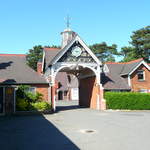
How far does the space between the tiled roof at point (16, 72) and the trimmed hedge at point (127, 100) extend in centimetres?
787

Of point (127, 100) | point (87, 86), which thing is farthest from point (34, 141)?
point (87, 86)

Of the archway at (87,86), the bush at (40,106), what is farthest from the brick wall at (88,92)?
the bush at (40,106)

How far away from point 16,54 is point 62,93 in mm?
27443

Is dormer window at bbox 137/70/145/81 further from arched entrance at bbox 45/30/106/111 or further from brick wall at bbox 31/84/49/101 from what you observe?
brick wall at bbox 31/84/49/101

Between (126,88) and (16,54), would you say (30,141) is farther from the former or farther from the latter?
(126,88)

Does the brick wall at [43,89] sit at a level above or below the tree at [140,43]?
below

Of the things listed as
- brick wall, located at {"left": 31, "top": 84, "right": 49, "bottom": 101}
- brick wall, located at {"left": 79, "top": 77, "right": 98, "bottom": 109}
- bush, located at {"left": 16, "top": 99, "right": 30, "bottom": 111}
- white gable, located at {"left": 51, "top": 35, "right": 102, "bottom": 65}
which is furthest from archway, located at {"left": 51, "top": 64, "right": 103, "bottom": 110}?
bush, located at {"left": 16, "top": 99, "right": 30, "bottom": 111}

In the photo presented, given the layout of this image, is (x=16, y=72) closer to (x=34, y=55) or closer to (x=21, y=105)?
(x=21, y=105)

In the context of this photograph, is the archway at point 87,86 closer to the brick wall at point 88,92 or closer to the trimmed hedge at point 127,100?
the brick wall at point 88,92

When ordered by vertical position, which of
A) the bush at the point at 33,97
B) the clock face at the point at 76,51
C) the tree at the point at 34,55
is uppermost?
the tree at the point at 34,55

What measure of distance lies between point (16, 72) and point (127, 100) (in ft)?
42.3

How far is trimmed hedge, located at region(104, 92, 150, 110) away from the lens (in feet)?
81.0

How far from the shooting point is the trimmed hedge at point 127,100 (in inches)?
972

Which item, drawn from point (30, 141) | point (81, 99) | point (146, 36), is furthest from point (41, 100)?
point (146, 36)
